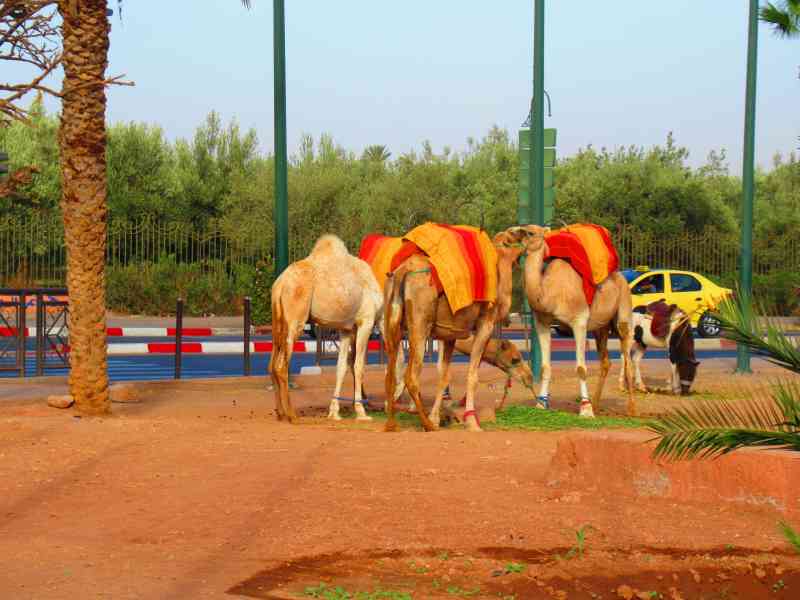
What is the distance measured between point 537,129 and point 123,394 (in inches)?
272

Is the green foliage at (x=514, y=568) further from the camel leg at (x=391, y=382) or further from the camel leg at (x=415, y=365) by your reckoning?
the camel leg at (x=415, y=365)

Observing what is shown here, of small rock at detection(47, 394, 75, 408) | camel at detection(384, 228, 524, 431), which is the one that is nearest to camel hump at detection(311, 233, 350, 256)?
camel at detection(384, 228, 524, 431)

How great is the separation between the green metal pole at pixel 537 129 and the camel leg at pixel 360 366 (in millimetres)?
4368

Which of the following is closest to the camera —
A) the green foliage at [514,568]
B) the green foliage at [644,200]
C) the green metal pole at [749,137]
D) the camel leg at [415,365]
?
the green foliage at [514,568]

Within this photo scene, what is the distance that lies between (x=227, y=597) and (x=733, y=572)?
2.99 metres

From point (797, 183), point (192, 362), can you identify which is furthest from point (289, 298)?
point (797, 183)

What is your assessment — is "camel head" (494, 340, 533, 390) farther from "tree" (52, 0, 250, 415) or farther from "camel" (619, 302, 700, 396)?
"tree" (52, 0, 250, 415)

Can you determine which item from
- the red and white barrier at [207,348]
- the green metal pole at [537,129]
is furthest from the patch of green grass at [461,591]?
the red and white barrier at [207,348]

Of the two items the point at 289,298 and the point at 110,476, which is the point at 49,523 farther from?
the point at 289,298

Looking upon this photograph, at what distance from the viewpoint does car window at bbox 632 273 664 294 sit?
32.1 m

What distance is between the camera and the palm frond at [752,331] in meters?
6.65

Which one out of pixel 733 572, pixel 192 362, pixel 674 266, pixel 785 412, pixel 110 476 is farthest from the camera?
pixel 674 266

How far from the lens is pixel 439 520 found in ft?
28.5

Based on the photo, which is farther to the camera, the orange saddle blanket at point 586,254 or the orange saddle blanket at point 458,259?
the orange saddle blanket at point 586,254
